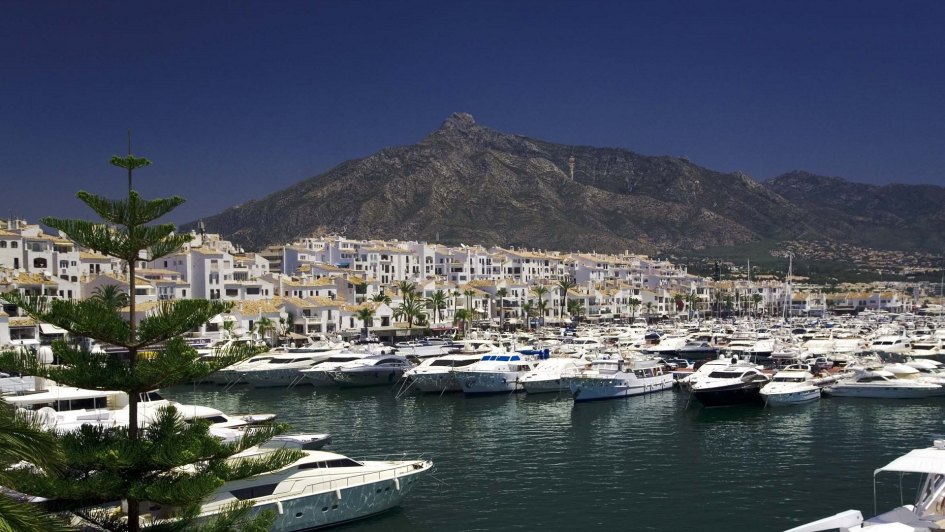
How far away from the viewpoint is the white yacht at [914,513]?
62.4 ft

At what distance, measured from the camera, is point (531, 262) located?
160m

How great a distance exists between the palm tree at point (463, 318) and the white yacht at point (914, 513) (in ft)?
253

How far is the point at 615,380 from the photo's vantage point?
175 feet

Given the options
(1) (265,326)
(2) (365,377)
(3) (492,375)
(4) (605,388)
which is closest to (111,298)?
(3) (492,375)

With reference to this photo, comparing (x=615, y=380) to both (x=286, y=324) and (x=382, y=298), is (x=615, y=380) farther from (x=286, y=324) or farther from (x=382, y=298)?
(x=382, y=298)

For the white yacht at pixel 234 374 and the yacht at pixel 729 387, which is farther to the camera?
the white yacht at pixel 234 374

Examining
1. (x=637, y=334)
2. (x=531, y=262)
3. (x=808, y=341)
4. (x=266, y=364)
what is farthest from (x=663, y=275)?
(x=266, y=364)

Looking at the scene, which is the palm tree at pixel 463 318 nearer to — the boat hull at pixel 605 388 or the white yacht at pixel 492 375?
the white yacht at pixel 492 375

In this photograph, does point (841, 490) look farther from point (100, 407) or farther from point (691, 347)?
point (691, 347)

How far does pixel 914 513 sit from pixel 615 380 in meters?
33.2

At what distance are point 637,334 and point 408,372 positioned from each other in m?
45.7

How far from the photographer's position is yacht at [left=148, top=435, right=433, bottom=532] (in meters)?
24.0

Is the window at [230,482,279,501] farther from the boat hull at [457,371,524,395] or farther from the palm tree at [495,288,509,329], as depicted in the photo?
the palm tree at [495,288,509,329]

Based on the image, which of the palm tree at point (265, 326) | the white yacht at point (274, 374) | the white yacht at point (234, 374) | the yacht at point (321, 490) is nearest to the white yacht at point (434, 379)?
the white yacht at point (274, 374)
